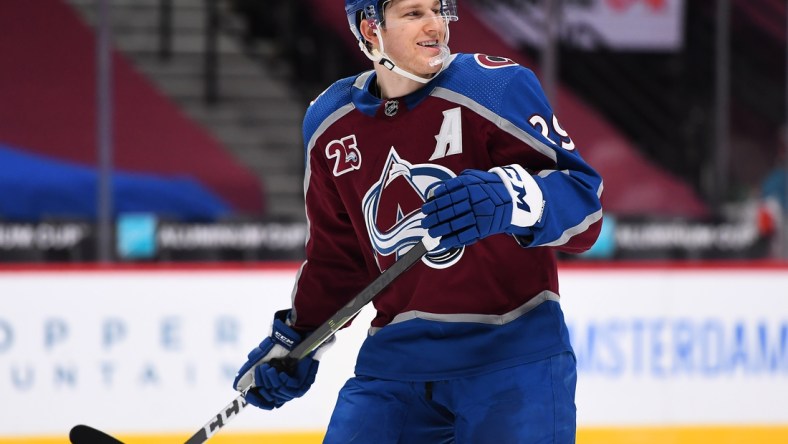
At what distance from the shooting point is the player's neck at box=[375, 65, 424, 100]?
1.87 m

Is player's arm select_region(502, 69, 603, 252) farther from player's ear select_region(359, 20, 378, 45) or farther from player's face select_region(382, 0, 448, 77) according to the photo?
player's ear select_region(359, 20, 378, 45)

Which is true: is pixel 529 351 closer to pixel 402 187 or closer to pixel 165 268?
pixel 402 187

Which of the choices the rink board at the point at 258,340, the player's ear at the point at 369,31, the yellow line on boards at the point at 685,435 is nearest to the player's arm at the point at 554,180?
the player's ear at the point at 369,31

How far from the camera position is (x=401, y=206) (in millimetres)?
1826

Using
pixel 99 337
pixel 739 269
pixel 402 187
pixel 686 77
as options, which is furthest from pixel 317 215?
pixel 686 77

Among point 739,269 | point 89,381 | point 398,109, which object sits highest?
point 398,109

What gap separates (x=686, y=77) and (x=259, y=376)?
17.7ft

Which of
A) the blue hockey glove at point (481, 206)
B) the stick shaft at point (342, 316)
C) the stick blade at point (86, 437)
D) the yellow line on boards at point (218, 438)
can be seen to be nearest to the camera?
the blue hockey glove at point (481, 206)

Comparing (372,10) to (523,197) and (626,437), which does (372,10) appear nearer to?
(523,197)

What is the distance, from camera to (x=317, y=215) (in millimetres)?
2035

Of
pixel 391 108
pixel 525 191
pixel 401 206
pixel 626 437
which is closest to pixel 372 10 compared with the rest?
pixel 391 108

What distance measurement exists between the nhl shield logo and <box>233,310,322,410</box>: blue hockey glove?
1.44 feet

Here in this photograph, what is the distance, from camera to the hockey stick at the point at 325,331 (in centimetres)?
176

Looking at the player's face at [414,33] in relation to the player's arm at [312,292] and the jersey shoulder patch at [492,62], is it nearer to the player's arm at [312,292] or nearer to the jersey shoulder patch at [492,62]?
the jersey shoulder patch at [492,62]
